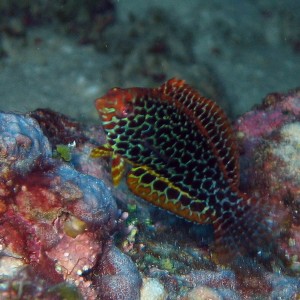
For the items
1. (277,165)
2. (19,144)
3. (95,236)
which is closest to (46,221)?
(95,236)

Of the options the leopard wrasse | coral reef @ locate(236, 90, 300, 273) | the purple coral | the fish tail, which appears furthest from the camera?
coral reef @ locate(236, 90, 300, 273)

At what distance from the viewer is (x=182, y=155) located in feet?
11.1

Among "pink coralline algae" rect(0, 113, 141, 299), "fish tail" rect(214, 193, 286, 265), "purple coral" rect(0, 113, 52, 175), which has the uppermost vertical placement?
"purple coral" rect(0, 113, 52, 175)

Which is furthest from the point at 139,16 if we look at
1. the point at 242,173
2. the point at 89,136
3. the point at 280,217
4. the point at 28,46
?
the point at 280,217

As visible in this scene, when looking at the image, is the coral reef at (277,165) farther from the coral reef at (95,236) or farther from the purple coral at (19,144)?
the purple coral at (19,144)

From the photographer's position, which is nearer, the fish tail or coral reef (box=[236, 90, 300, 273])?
the fish tail

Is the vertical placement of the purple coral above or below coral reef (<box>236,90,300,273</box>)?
above

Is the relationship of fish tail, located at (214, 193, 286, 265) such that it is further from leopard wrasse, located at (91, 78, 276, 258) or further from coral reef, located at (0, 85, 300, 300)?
coral reef, located at (0, 85, 300, 300)

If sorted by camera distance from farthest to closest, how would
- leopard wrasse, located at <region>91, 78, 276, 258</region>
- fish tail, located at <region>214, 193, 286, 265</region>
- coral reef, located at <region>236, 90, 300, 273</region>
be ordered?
coral reef, located at <region>236, 90, 300, 273</region>, fish tail, located at <region>214, 193, 286, 265</region>, leopard wrasse, located at <region>91, 78, 276, 258</region>

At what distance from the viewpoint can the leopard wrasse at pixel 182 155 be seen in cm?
318

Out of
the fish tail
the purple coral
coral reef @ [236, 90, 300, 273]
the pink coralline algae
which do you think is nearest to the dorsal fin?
the fish tail

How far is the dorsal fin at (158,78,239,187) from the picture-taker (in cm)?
326

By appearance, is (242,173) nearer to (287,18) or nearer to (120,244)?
(120,244)

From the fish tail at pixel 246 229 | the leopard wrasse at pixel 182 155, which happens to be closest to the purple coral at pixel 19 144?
the leopard wrasse at pixel 182 155
